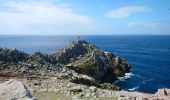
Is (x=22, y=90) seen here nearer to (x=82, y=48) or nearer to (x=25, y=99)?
(x=25, y=99)

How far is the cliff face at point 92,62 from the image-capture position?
75.1 m

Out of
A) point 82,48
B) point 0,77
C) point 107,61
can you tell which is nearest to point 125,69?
point 107,61

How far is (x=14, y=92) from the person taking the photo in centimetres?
1352

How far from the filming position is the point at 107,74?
3351 inches

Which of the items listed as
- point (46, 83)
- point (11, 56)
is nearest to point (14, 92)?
point (46, 83)

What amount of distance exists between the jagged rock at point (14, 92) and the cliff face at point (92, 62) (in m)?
54.4

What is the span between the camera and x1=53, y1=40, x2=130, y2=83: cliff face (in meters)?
75.1

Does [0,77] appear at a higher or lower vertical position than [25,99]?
lower

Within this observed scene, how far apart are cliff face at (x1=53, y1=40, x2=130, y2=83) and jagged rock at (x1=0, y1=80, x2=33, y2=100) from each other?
54.4 metres

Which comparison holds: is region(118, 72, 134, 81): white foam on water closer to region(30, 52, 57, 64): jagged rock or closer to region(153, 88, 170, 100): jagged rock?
region(30, 52, 57, 64): jagged rock

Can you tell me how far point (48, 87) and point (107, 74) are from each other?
53.2 m

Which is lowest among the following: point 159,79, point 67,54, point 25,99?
point 159,79

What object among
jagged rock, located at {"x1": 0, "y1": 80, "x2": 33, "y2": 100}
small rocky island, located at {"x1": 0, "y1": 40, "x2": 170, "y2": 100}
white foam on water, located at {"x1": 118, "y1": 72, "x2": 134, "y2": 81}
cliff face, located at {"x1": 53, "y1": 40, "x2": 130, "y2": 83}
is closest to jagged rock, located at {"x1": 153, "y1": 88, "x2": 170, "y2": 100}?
small rocky island, located at {"x1": 0, "y1": 40, "x2": 170, "y2": 100}

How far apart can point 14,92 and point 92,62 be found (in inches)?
2567
